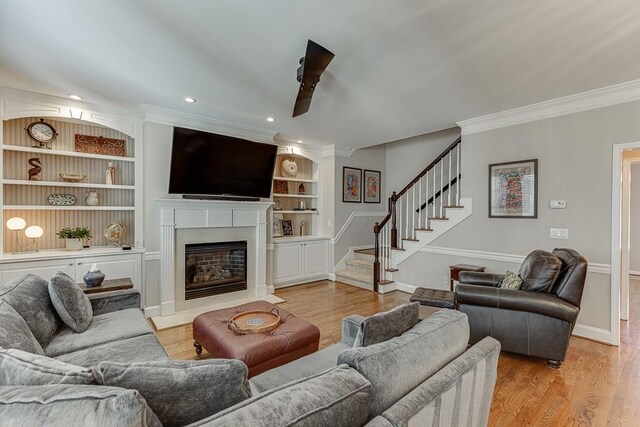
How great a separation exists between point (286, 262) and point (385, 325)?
397cm

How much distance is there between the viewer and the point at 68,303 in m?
2.18

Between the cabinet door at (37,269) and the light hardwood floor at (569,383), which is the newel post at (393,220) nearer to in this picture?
the light hardwood floor at (569,383)

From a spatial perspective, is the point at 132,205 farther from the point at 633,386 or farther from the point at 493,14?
the point at 633,386

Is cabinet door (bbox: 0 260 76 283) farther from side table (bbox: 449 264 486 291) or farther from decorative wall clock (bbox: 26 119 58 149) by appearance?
side table (bbox: 449 264 486 291)

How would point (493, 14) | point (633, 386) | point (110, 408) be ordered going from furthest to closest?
point (633, 386) < point (493, 14) < point (110, 408)

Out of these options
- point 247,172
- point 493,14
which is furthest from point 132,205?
point 493,14

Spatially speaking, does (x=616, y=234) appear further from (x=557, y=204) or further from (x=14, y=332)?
(x=14, y=332)

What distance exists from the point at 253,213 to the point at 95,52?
2636 mm

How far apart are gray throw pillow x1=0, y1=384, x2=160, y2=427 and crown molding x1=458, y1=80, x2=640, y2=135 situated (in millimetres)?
4543

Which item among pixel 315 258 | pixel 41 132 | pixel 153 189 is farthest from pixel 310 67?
pixel 315 258

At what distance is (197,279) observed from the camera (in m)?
4.23

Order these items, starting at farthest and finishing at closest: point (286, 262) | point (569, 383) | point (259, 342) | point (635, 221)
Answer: point (635, 221)
point (286, 262)
point (569, 383)
point (259, 342)

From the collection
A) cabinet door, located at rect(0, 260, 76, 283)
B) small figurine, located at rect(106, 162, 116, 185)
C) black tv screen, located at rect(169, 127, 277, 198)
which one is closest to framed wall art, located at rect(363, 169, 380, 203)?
black tv screen, located at rect(169, 127, 277, 198)

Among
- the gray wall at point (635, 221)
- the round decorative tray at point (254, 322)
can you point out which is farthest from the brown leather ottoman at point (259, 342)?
the gray wall at point (635, 221)
